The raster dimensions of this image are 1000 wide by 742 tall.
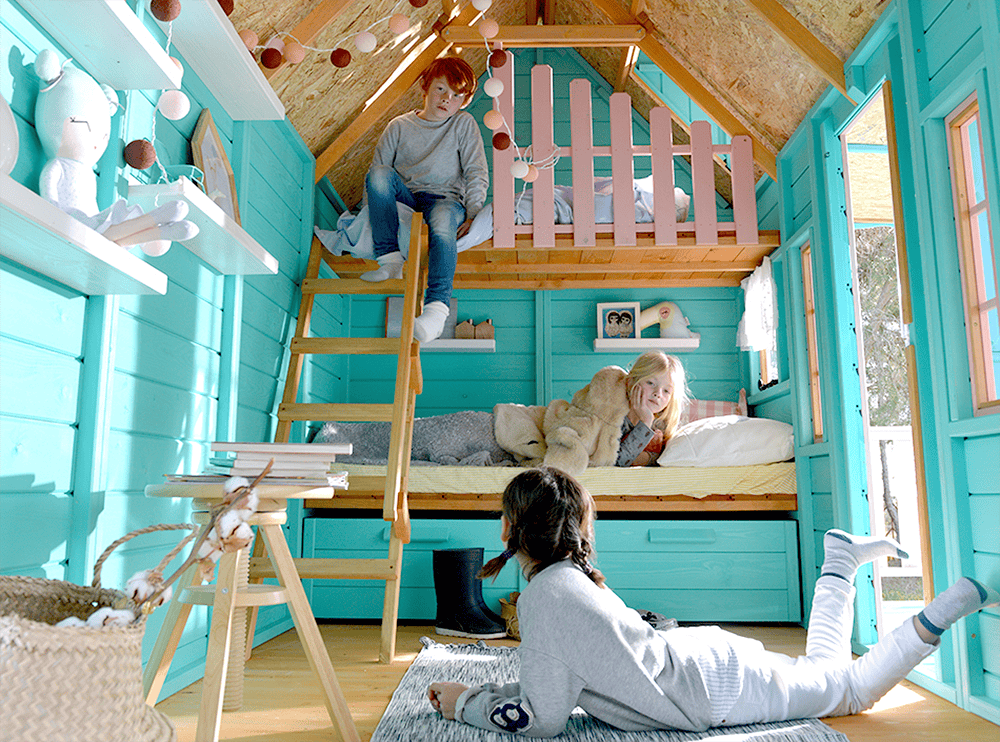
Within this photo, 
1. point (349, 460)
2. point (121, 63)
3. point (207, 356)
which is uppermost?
point (121, 63)

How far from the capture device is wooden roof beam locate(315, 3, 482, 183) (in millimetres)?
3309

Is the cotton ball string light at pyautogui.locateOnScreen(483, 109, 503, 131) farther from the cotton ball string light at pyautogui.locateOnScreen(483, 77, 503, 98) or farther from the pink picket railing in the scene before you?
the pink picket railing

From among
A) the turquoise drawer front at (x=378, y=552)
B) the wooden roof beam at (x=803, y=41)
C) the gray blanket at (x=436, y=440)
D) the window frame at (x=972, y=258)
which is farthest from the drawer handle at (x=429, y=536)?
the wooden roof beam at (x=803, y=41)

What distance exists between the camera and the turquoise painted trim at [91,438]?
1604mm

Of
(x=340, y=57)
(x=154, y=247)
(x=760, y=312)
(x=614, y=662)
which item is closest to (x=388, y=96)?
(x=340, y=57)

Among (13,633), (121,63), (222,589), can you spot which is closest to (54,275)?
(121,63)

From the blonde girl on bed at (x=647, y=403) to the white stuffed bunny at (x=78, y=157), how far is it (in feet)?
6.59

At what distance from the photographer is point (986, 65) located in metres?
1.74

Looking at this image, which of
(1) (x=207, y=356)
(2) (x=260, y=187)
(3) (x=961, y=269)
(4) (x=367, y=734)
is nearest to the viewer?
(4) (x=367, y=734)

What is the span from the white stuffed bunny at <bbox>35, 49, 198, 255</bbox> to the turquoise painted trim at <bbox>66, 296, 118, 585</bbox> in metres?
0.25

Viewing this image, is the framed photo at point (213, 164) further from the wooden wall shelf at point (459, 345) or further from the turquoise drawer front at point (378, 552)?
the wooden wall shelf at point (459, 345)

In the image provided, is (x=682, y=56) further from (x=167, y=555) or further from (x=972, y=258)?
(x=167, y=555)

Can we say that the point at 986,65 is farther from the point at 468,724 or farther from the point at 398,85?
the point at 398,85

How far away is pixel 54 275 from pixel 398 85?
2237 mm
